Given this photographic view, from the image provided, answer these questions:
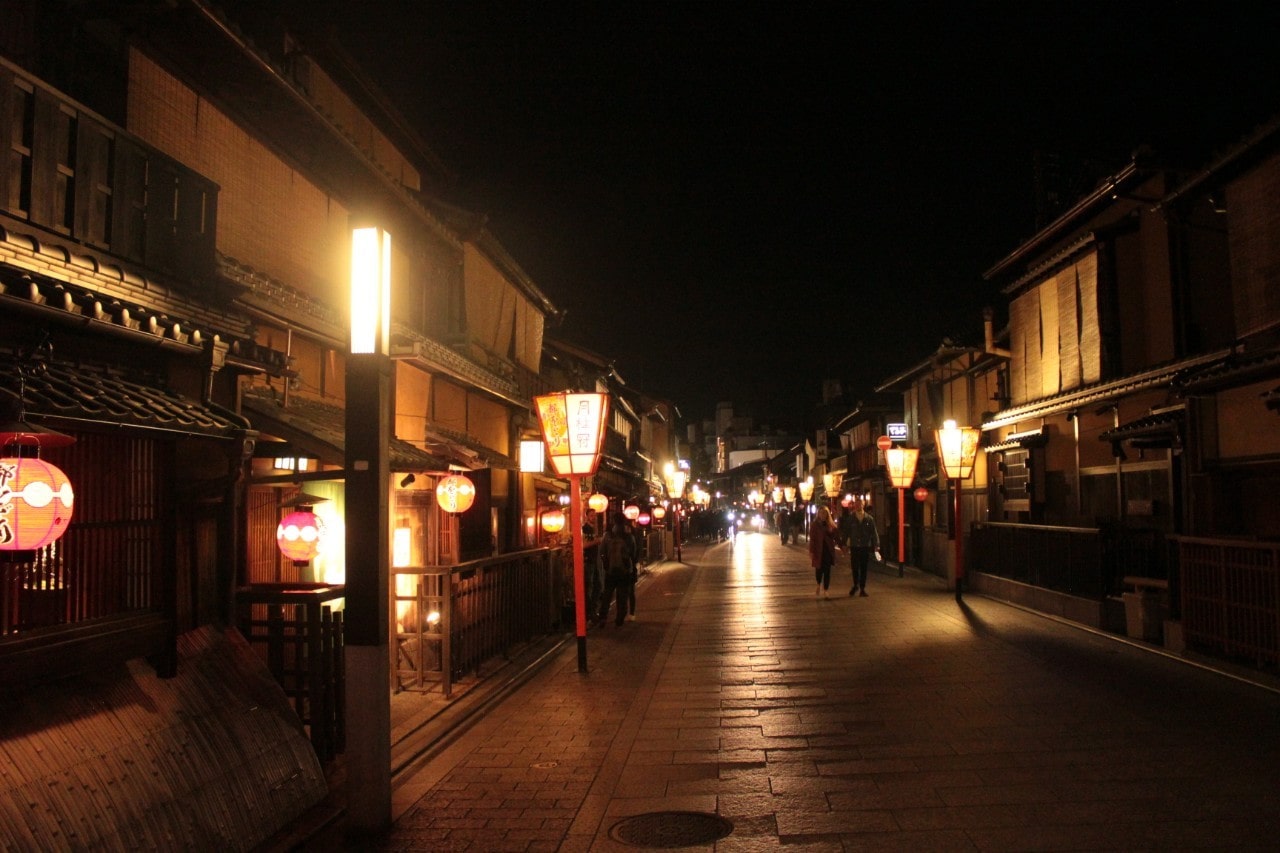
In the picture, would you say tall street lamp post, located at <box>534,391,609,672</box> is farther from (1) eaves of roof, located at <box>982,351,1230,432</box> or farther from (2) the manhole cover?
(1) eaves of roof, located at <box>982,351,1230,432</box>

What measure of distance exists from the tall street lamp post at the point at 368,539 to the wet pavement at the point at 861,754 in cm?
47

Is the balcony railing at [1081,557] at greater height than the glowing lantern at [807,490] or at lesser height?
lesser

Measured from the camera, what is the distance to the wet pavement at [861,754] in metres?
6.57

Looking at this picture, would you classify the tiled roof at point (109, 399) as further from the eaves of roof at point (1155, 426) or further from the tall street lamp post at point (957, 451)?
the tall street lamp post at point (957, 451)

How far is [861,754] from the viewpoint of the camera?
8516 mm

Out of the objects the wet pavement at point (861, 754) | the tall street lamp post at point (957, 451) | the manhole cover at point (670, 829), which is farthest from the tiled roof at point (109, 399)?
the tall street lamp post at point (957, 451)

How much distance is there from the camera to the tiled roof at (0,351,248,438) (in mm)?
5496

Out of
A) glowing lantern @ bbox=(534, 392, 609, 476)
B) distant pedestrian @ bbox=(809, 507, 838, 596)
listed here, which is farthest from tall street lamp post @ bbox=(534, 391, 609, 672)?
distant pedestrian @ bbox=(809, 507, 838, 596)

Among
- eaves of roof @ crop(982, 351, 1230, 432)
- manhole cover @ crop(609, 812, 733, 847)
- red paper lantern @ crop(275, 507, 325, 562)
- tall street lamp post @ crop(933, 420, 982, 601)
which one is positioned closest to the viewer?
manhole cover @ crop(609, 812, 733, 847)

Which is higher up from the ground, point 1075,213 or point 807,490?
point 1075,213

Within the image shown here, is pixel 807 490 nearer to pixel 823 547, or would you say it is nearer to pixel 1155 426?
pixel 823 547

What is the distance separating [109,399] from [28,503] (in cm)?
132

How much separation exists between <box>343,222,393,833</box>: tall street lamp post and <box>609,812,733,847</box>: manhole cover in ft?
6.11


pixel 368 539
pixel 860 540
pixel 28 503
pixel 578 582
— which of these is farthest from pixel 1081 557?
pixel 28 503
